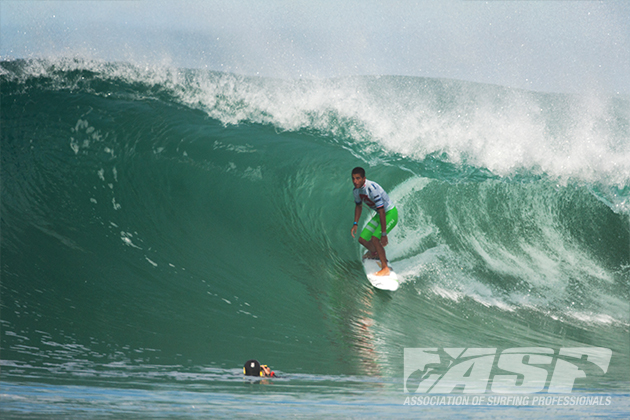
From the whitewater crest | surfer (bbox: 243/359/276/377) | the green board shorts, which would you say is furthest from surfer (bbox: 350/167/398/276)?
the whitewater crest

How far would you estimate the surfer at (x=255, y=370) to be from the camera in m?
3.25

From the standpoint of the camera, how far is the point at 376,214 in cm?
534

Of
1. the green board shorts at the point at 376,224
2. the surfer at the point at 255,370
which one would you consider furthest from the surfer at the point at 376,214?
the surfer at the point at 255,370

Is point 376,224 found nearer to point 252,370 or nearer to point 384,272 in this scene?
point 384,272

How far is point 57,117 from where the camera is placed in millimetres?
6742

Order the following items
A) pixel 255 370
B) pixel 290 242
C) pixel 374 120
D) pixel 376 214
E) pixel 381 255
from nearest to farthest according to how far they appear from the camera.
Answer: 1. pixel 255 370
2. pixel 376 214
3. pixel 381 255
4. pixel 290 242
5. pixel 374 120

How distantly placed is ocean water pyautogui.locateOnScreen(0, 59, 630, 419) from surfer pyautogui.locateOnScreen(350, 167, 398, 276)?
45 centimetres

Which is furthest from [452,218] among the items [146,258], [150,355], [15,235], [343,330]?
[15,235]

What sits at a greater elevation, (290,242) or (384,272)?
(290,242)

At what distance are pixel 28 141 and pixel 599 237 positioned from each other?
8.27m

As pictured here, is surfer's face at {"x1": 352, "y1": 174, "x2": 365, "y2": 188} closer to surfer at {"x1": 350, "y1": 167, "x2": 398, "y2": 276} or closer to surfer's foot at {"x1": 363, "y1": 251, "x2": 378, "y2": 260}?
surfer at {"x1": 350, "y1": 167, "x2": 398, "y2": 276}

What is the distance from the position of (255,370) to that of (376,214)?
255 cm

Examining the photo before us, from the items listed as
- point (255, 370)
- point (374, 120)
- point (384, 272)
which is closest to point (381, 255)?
point (384, 272)

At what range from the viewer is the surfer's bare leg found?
535 centimetres
